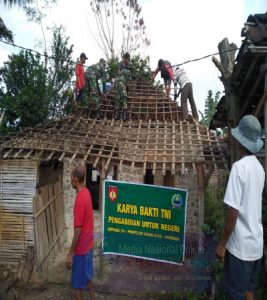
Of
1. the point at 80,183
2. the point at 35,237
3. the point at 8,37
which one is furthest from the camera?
the point at 8,37

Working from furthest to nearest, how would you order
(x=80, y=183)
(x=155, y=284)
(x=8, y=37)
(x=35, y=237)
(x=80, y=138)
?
1. (x=8, y=37)
2. (x=80, y=138)
3. (x=35, y=237)
4. (x=155, y=284)
5. (x=80, y=183)

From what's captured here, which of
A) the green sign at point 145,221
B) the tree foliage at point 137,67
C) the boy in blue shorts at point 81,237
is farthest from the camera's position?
the tree foliage at point 137,67

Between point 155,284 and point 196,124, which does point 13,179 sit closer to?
point 155,284

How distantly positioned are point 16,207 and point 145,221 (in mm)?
2610

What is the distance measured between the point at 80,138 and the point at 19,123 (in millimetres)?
3441

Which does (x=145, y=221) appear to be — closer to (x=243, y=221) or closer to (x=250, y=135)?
(x=243, y=221)

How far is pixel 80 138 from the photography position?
888 centimetres

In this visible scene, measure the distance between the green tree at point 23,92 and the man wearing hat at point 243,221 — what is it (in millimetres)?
8960

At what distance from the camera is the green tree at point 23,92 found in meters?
11.2

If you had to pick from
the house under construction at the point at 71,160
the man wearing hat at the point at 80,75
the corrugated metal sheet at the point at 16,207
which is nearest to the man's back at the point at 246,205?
the house under construction at the point at 71,160

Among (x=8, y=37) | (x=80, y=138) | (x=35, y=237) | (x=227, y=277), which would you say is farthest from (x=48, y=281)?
(x=8, y=37)

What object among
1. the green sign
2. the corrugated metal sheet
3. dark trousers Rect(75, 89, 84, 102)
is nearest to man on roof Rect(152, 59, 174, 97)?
dark trousers Rect(75, 89, 84, 102)

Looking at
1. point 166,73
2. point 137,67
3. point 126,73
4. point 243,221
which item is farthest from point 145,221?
point 137,67

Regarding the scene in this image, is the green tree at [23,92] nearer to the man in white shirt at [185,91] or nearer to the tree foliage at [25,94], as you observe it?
the tree foliage at [25,94]
